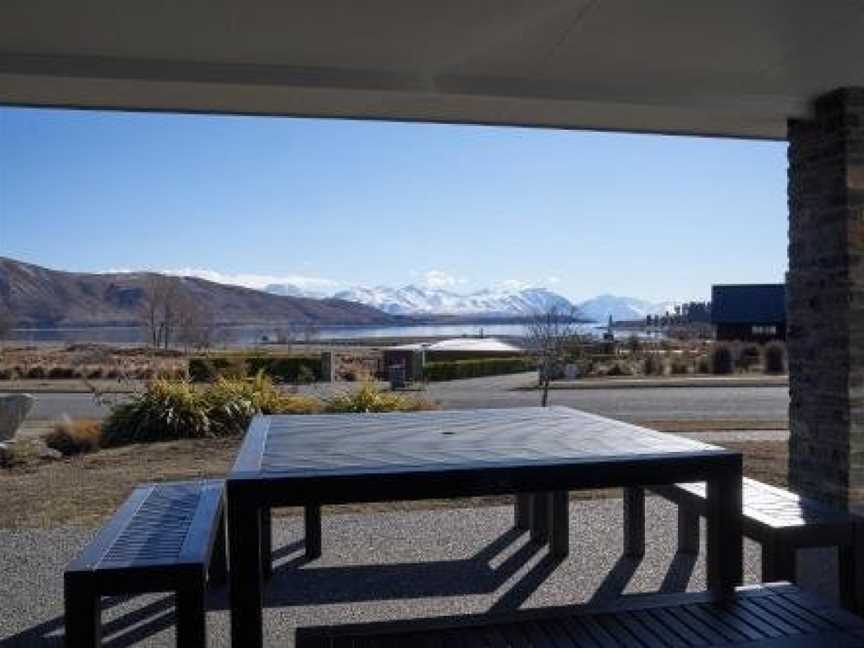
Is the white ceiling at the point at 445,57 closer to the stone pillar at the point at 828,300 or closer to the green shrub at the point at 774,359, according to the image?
the stone pillar at the point at 828,300

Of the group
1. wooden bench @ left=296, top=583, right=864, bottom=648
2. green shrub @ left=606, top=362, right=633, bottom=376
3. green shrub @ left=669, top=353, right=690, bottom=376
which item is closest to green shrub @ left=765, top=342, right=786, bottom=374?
green shrub @ left=669, top=353, right=690, bottom=376

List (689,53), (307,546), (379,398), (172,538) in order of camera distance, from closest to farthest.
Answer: (172,538)
(689,53)
(307,546)
(379,398)

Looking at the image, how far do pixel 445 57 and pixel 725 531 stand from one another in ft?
9.61

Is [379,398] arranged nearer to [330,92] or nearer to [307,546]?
[307,546]

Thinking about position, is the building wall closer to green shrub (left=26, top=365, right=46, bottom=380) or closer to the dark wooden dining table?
green shrub (left=26, top=365, right=46, bottom=380)

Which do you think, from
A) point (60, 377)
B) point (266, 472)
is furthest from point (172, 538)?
point (60, 377)

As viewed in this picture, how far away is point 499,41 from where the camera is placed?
493 centimetres

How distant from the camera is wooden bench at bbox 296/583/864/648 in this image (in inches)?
128

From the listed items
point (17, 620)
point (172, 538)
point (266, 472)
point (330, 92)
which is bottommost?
point (17, 620)

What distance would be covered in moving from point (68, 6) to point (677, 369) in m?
27.7

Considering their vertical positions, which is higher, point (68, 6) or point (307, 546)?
point (68, 6)

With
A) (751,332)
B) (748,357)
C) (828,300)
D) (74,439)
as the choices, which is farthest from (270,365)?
(751,332)

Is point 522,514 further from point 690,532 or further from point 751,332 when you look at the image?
point 751,332

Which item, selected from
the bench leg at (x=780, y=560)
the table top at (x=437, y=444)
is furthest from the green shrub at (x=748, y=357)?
the bench leg at (x=780, y=560)
